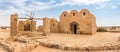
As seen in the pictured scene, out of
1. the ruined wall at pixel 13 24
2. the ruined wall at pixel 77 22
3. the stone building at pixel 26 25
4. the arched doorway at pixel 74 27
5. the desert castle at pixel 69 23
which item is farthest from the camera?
the stone building at pixel 26 25

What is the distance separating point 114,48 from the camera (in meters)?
15.0

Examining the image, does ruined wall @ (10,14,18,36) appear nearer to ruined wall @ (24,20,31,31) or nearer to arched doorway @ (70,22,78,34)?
ruined wall @ (24,20,31,31)

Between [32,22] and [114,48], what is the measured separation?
15.9 meters

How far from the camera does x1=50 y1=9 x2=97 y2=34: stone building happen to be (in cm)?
2480

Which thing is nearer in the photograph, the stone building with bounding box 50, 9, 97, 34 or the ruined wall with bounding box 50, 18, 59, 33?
the stone building with bounding box 50, 9, 97, 34

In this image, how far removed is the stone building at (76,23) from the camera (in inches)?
976

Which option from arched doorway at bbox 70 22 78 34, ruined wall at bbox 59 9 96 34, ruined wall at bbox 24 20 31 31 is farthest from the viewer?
ruined wall at bbox 24 20 31 31

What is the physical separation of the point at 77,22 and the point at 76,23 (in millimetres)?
235

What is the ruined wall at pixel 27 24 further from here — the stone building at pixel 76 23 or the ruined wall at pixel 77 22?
the ruined wall at pixel 77 22

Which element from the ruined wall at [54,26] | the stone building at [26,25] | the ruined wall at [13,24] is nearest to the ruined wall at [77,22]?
the ruined wall at [54,26]

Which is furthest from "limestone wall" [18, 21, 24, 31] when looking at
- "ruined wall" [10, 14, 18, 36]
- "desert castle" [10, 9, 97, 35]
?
"ruined wall" [10, 14, 18, 36]

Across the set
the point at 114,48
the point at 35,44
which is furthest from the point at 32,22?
the point at 114,48

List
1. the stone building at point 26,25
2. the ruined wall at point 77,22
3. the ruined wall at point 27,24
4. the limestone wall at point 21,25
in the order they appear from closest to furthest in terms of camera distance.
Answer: the ruined wall at point 77,22 < the stone building at point 26,25 < the limestone wall at point 21,25 < the ruined wall at point 27,24

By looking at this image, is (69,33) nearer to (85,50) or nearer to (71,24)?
(71,24)
